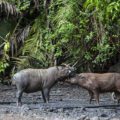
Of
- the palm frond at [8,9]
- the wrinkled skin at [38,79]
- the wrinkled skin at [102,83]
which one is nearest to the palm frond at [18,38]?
the palm frond at [8,9]

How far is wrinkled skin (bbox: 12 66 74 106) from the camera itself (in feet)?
45.3

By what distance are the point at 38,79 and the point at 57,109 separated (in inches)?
79.7

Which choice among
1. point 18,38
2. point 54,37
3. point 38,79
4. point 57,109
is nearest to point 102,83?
point 38,79

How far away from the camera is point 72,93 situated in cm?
1681

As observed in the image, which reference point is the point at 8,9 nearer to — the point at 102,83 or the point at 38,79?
the point at 38,79

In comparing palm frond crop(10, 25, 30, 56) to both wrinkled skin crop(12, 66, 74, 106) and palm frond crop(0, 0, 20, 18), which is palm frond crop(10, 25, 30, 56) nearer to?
palm frond crop(0, 0, 20, 18)

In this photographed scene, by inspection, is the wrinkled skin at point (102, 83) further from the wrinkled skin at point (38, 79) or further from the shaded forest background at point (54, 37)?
the shaded forest background at point (54, 37)

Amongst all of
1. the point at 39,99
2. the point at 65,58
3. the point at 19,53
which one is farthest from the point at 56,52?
the point at 39,99

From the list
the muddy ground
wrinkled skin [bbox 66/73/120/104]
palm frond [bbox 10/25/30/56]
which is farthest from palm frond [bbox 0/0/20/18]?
wrinkled skin [bbox 66/73/120/104]

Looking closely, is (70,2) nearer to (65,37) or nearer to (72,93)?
(65,37)

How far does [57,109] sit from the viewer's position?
12.2 m

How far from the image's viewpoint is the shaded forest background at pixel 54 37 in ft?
55.7

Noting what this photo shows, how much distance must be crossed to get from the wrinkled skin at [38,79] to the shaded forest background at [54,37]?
2.33m

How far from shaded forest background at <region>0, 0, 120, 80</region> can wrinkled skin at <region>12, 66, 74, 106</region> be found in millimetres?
2327
